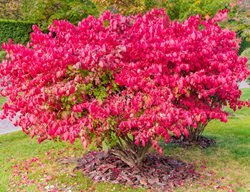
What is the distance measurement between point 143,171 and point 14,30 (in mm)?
16153

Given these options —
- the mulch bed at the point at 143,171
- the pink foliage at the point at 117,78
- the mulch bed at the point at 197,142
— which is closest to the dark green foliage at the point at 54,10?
the mulch bed at the point at 197,142

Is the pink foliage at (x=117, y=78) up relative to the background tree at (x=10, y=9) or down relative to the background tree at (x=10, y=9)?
down

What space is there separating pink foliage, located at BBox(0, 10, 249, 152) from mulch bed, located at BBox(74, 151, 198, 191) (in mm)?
866

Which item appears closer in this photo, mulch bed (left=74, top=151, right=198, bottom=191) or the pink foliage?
the pink foliage

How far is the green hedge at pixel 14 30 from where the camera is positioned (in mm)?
19562

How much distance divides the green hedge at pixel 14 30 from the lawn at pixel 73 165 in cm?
1225

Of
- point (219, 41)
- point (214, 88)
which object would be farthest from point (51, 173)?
point (219, 41)

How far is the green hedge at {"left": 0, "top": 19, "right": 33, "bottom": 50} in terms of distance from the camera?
64.2ft

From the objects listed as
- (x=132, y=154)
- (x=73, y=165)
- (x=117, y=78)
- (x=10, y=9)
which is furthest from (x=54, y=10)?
(x=117, y=78)

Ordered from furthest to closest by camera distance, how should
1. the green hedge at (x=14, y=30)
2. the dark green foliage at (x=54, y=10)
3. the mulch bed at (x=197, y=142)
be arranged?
the green hedge at (x=14, y=30) → the dark green foliage at (x=54, y=10) → the mulch bed at (x=197, y=142)

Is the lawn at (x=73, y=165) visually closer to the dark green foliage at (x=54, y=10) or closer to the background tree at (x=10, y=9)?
the dark green foliage at (x=54, y=10)

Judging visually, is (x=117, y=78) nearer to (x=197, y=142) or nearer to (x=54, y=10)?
(x=197, y=142)

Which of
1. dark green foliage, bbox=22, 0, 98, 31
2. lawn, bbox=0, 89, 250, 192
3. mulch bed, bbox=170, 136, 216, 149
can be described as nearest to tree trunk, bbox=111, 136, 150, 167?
lawn, bbox=0, 89, 250, 192

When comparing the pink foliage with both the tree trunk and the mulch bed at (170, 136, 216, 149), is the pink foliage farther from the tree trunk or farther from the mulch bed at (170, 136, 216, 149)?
the mulch bed at (170, 136, 216, 149)
